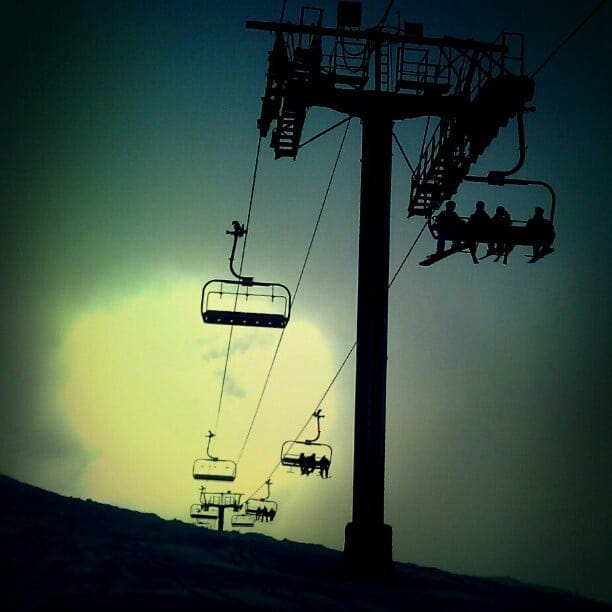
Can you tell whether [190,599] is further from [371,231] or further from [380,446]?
[371,231]

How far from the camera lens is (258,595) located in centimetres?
940

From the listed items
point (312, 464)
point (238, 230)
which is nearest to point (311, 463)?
point (312, 464)

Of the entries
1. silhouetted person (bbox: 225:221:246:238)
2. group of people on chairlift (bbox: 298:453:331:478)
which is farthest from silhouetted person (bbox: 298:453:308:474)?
silhouetted person (bbox: 225:221:246:238)

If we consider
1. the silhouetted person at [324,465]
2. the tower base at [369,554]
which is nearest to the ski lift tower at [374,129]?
the tower base at [369,554]

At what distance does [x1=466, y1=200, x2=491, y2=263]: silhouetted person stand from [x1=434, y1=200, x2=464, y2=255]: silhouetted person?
15 cm

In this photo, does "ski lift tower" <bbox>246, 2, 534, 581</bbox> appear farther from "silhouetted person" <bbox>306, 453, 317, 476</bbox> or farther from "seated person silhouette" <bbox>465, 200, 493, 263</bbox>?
"silhouetted person" <bbox>306, 453, 317, 476</bbox>

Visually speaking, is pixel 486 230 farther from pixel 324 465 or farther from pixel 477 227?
pixel 324 465

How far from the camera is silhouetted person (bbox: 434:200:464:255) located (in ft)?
36.4

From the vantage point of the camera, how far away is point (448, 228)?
11.2m

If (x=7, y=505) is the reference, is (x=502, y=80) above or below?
above

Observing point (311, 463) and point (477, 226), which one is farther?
point (311, 463)

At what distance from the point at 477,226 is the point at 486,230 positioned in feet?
0.49

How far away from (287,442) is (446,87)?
40.8 ft

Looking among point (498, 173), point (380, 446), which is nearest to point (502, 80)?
point (498, 173)
